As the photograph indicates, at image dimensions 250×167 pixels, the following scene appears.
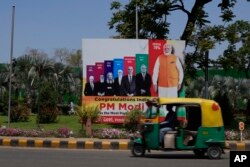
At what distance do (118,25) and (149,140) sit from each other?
520 inches

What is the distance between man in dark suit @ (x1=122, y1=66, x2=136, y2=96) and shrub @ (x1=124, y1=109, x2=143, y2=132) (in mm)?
1327

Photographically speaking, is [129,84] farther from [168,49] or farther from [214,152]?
[214,152]

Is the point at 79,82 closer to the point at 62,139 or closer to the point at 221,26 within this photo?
the point at 221,26

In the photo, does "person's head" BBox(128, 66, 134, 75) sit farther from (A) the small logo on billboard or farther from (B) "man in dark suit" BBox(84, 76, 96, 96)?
(A) the small logo on billboard

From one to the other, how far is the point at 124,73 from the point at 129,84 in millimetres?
524

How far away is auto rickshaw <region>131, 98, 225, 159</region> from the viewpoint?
13.9 m

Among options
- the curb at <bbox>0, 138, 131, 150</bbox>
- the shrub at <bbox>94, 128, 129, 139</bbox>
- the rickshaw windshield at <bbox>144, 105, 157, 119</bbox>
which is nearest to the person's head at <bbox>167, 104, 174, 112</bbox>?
the rickshaw windshield at <bbox>144, 105, 157, 119</bbox>

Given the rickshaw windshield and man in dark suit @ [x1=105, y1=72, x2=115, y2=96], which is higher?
man in dark suit @ [x1=105, y1=72, x2=115, y2=96]

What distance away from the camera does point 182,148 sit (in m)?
14.0

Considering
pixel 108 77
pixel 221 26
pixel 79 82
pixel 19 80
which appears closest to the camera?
Result: pixel 108 77

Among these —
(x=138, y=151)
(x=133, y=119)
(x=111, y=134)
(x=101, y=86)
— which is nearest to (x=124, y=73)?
(x=101, y=86)

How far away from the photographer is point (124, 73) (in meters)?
22.0

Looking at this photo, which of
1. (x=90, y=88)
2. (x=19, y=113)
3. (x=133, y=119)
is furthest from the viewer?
(x=19, y=113)

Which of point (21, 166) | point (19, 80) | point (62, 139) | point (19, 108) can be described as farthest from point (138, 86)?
point (19, 80)
